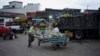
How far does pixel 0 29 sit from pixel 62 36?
10.7 metres

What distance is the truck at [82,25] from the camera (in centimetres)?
1939

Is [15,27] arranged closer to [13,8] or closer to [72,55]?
[72,55]

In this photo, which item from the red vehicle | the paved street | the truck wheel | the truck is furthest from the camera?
the red vehicle

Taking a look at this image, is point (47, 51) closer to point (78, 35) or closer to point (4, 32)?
point (78, 35)

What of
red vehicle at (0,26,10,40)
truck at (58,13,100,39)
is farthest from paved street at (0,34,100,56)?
red vehicle at (0,26,10,40)

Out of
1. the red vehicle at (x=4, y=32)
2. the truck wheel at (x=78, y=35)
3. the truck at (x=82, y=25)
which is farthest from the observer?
the red vehicle at (x=4, y=32)

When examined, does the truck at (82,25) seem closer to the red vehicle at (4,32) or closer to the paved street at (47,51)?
the paved street at (47,51)

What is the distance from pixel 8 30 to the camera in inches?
844

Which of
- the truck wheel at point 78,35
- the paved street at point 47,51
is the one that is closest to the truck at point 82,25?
the truck wheel at point 78,35

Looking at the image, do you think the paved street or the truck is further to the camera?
the truck

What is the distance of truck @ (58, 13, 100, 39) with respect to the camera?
19391 mm

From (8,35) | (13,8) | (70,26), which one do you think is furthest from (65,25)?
(13,8)

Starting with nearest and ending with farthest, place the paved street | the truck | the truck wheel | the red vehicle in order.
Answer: the paved street < the truck < the truck wheel < the red vehicle

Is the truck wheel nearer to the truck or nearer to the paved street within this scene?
the truck
